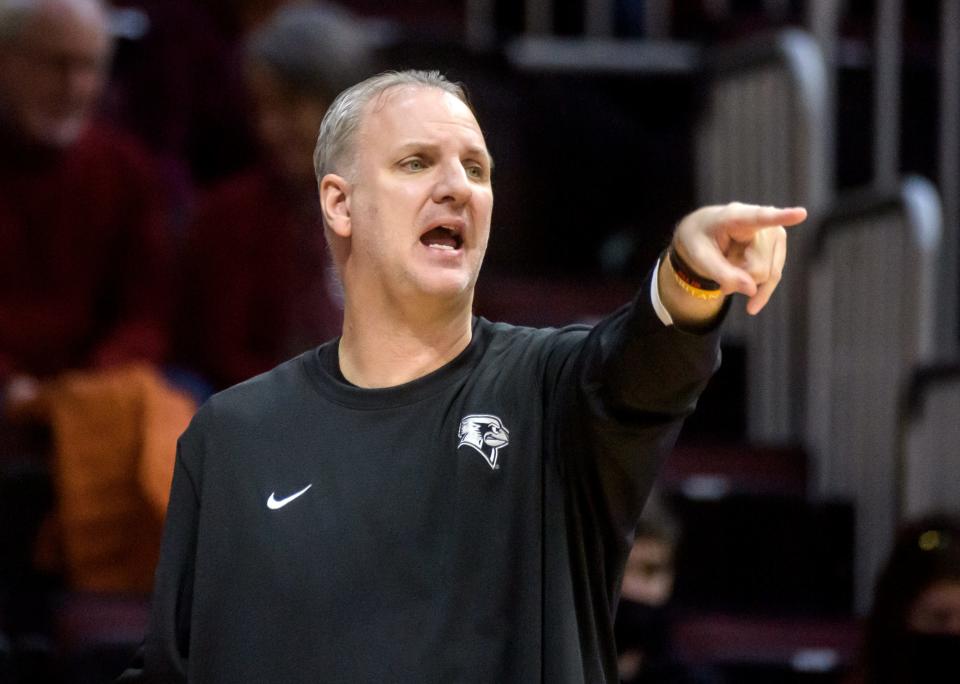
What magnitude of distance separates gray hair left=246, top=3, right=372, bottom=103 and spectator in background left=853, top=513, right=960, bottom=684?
1.65m

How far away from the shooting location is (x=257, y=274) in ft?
13.2

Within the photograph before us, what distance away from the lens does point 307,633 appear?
1.66m

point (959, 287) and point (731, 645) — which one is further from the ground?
point (959, 287)

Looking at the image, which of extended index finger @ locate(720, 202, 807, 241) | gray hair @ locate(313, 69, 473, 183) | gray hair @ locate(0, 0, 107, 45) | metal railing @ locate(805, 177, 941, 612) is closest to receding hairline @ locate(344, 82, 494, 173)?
gray hair @ locate(313, 69, 473, 183)

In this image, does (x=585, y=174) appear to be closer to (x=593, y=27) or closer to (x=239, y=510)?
(x=593, y=27)

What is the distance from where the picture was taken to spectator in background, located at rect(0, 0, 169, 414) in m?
3.79

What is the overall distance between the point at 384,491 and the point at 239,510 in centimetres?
16

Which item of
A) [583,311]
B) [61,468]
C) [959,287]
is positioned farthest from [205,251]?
[959,287]

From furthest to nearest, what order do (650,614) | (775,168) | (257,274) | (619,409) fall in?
(775,168), (257,274), (650,614), (619,409)

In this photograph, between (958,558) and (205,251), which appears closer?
(958,558)

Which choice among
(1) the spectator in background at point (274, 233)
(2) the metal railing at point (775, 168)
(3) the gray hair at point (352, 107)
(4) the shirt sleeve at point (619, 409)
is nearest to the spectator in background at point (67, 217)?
(1) the spectator in background at point (274, 233)

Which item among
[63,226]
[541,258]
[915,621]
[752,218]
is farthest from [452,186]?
[541,258]

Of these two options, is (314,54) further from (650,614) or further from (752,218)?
(752,218)

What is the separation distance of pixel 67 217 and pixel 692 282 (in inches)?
106
